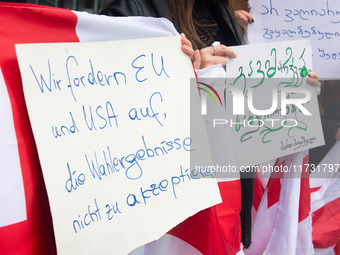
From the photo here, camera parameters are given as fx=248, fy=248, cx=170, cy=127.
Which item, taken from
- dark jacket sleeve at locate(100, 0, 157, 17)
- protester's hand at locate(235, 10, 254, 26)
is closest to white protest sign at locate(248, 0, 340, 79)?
protester's hand at locate(235, 10, 254, 26)

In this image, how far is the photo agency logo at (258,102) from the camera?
665mm

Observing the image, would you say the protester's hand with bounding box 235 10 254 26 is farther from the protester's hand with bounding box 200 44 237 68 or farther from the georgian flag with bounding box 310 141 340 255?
the georgian flag with bounding box 310 141 340 255

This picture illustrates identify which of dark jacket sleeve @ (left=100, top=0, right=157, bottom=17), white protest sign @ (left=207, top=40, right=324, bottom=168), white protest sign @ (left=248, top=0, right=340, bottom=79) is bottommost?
white protest sign @ (left=207, top=40, right=324, bottom=168)

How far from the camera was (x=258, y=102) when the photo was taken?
30.1 inches

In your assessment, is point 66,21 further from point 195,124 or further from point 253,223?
point 253,223

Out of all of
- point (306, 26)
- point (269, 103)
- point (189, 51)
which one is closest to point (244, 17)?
point (306, 26)

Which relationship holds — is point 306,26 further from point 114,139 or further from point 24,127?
point 24,127

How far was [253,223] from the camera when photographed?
0.95m

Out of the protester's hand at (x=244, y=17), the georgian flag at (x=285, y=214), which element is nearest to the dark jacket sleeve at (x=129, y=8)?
the protester's hand at (x=244, y=17)

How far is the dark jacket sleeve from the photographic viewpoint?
728 mm

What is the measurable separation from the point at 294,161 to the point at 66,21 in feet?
2.67

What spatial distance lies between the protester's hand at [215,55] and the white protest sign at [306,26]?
1.02ft

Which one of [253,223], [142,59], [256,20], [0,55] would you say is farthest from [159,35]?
[253,223]

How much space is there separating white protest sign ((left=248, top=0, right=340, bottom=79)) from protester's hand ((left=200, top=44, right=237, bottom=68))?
31 cm
